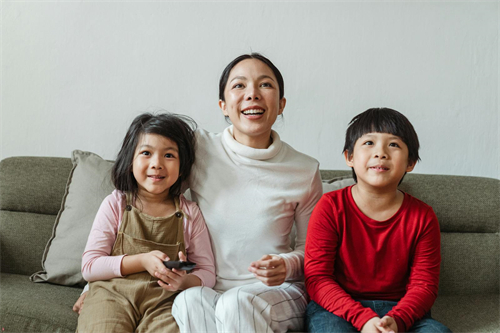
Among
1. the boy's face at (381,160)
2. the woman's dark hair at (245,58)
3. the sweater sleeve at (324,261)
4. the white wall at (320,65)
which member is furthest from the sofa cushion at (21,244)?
the boy's face at (381,160)

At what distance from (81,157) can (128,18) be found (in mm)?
798

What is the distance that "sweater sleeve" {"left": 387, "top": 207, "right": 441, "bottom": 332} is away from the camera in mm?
1290

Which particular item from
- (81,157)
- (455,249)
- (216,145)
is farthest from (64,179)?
(455,249)

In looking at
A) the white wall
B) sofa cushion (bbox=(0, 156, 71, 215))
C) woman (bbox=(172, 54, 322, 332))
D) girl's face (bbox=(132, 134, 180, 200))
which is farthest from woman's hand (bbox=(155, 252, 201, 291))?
the white wall

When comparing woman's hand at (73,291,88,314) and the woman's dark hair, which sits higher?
the woman's dark hair

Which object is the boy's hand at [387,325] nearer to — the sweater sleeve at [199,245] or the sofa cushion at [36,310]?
the sweater sleeve at [199,245]

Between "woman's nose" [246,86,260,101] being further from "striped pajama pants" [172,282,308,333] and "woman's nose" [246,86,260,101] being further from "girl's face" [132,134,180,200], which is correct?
"striped pajama pants" [172,282,308,333]

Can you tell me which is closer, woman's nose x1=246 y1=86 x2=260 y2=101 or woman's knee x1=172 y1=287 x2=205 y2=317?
woman's knee x1=172 y1=287 x2=205 y2=317

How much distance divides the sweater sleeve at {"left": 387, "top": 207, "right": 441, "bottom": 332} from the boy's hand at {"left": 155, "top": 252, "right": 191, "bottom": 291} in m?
0.59

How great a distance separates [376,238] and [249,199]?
43 cm

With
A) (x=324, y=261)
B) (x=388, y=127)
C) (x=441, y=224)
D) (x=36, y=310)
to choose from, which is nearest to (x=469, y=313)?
Result: (x=441, y=224)

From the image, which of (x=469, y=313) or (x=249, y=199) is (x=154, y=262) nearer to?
(x=249, y=199)

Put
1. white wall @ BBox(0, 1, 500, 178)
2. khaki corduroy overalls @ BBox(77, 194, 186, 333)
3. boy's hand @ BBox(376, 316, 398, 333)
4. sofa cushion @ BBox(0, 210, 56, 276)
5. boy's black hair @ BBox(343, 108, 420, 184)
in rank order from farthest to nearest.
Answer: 1. white wall @ BBox(0, 1, 500, 178)
2. sofa cushion @ BBox(0, 210, 56, 276)
3. boy's black hair @ BBox(343, 108, 420, 184)
4. khaki corduroy overalls @ BBox(77, 194, 186, 333)
5. boy's hand @ BBox(376, 316, 398, 333)

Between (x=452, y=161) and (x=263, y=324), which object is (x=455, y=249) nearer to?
(x=452, y=161)
